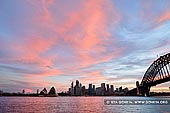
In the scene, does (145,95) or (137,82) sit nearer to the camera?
(145,95)

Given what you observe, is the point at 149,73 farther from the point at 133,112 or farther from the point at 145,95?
the point at 133,112

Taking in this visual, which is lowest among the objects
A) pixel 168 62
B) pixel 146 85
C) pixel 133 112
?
pixel 133 112

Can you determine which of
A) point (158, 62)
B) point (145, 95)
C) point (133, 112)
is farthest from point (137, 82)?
point (133, 112)

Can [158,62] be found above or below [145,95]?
above

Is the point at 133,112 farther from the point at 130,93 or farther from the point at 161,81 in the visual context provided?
the point at 130,93

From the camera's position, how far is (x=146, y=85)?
14400 centimetres

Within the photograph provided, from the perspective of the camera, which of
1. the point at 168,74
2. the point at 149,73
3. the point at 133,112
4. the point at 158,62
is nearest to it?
the point at 133,112

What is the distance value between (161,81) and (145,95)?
47.5 meters

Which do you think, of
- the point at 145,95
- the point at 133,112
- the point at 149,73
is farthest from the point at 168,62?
the point at 133,112

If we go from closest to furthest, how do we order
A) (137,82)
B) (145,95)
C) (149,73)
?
(149,73)
(145,95)
(137,82)

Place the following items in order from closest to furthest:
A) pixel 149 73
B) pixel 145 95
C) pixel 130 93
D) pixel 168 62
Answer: pixel 168 62 < pixel 149 73 < pixel 145 95 < pixel 130 93

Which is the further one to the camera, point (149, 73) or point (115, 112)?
point (149, 73)

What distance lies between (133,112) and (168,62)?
Result: 253 ft

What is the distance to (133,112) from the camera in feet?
165
